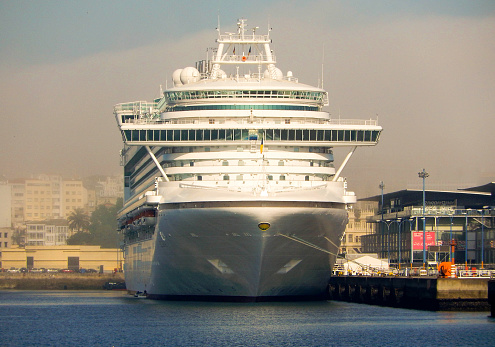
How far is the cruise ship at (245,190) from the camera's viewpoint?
60.4 meters

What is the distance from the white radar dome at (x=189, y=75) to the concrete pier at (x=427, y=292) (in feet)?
61.2

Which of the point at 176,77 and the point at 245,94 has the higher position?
the point at 176,77

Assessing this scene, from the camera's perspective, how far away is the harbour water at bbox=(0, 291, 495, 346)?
48.9 metres

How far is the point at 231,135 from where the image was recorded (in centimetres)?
6369

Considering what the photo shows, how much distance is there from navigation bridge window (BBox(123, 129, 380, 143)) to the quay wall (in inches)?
3120

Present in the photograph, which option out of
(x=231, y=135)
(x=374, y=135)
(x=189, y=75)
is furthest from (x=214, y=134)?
(x=189, y=75)

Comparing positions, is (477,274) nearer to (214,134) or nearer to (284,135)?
(284,135)

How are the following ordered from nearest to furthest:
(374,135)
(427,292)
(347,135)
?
1. (427,292)
2. (347,135)
3. (374,135)

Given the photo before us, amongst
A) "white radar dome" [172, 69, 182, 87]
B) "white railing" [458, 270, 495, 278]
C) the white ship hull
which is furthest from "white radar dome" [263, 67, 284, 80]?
"white railing" [458, 270, 495, 278]

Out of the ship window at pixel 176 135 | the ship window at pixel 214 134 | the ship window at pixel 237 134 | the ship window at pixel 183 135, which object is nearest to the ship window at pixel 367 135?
the ship window at pixel 237 134

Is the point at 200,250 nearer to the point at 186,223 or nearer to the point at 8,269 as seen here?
the point at 186,223

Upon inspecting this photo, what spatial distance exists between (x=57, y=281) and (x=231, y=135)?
85.7 m

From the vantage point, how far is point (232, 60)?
74.6 m

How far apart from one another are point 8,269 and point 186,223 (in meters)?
117
